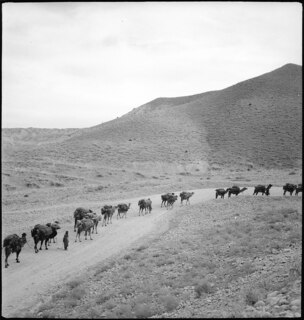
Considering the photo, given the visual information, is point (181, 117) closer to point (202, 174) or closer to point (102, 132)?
point (102, 132)

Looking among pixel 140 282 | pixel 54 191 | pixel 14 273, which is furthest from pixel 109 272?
pixel 54 191

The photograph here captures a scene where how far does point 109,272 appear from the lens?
1364cm

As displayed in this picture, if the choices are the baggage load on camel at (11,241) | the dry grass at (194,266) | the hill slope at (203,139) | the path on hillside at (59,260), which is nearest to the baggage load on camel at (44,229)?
the path on hillside at (59,260)

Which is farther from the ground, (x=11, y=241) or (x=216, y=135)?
(x=216, y=135)

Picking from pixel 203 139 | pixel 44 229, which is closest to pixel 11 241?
pixel 44 229

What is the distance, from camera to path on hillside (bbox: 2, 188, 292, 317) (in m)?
11.8

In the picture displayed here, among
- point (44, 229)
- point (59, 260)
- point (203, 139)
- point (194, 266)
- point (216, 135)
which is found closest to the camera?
point (194, 266)

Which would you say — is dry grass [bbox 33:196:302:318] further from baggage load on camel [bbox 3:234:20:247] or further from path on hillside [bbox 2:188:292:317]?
baggage load on camel [bbox 3:234:20:247]

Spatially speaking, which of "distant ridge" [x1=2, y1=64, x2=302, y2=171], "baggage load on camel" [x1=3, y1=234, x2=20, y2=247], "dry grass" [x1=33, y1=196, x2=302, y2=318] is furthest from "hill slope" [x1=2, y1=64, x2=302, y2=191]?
"baggage load on camel" [x1=3, y1=234, x2=20, y2=247]

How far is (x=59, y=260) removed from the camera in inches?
603

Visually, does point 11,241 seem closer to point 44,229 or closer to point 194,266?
point 44,229

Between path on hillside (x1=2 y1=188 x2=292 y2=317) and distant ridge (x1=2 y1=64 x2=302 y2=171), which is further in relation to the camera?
distant ridge (x1=2 y1=64 x2=302 y2=171)

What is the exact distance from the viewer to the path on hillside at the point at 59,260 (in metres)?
11.8

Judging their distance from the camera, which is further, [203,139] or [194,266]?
[203,139]
